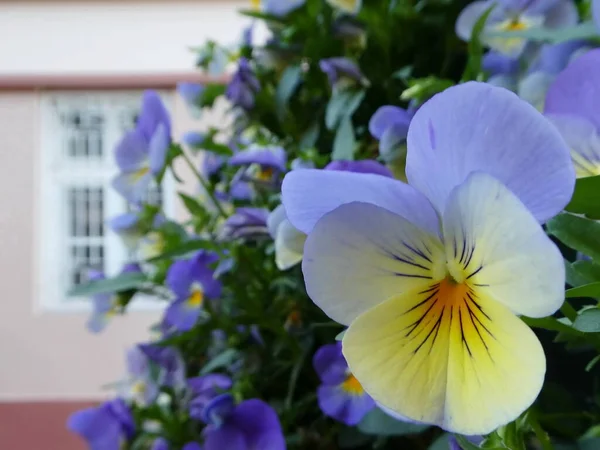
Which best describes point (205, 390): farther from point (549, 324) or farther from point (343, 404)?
point (549, 324)

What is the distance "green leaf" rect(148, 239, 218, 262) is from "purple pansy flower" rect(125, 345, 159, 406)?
7.1 inches

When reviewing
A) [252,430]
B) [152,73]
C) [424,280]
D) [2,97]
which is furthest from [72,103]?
[424,280]

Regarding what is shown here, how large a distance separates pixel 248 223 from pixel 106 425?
0.77 feet

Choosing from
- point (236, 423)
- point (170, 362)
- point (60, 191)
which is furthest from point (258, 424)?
point (60, 191)

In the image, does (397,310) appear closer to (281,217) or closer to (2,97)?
(281,217)

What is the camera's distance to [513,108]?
0.12 meters

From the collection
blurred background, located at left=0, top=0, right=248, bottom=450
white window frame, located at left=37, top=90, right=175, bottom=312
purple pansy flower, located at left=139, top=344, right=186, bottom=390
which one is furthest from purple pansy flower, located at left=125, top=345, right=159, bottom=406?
white window frame, located at left=37, top=90, right=175, bottom=312

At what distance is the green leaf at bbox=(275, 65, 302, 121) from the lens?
0.44 meters

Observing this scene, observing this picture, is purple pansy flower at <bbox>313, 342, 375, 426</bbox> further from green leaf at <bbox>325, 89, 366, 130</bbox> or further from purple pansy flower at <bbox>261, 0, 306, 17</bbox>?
purple pansy flower at <bbox>261, 0, 306, 17</bbox>

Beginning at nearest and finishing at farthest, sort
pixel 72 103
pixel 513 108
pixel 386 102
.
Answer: pixel 513 108, pixel 386 102, pixel 72 103

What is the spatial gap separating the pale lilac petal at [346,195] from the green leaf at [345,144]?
18 centimetres

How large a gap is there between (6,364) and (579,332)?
219cm

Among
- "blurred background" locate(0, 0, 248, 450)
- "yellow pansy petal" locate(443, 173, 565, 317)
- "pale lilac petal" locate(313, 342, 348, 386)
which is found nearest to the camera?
"yellow pansy petal" locate(443, 173, 565, 317)

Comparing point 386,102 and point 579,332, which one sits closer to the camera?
point 579,332
